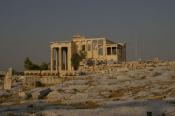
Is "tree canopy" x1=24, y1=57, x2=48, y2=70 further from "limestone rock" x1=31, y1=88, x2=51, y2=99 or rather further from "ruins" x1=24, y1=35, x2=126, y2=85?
"limestone rock" x1=31, y1=88, x2=51, y2=99

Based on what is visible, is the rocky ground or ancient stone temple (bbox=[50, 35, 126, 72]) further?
ancient stone temple (bbox=[50, 35, 126, 72])

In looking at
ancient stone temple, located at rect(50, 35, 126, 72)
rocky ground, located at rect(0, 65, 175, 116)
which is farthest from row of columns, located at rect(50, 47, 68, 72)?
rocky ground, located at rect(0, 65, 175, 116)

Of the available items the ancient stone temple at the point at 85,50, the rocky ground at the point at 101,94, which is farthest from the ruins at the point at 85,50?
the rocky ground at the point at 101,94

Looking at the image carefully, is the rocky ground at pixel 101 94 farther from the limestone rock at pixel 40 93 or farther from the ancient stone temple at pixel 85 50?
the ancient stone temple at pixel 85 50

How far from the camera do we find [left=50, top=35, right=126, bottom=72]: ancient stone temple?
94.4 m

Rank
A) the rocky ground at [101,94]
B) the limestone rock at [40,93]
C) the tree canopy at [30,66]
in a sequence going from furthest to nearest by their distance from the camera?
1. the tree canopy at [30,66]
2. the limestone rock at [40,93]
3. the rocky ground at [101,94]

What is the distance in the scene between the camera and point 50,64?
100 metres

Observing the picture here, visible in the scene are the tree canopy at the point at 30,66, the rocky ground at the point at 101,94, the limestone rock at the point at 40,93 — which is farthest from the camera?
the tree canopy at the point at 30,66

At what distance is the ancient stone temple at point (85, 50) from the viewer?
94.4 m

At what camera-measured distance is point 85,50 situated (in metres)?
96.0

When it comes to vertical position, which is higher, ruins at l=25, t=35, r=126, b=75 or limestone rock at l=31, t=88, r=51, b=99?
ruins at l=25, t=35, r=126, b=75

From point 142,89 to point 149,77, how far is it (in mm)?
9202

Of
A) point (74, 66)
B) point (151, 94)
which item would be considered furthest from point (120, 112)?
point (74, 66)

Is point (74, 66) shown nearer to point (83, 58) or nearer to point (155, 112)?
point (83, 58)
